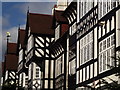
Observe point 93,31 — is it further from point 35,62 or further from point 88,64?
point 35,62

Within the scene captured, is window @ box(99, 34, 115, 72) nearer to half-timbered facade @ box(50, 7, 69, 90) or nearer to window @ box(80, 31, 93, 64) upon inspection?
window @ box(80, 31, 93, 64)

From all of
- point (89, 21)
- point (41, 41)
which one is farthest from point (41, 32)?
point (89, 21)

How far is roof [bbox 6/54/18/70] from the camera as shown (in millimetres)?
62478

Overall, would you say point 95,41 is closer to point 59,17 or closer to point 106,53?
point 106,53

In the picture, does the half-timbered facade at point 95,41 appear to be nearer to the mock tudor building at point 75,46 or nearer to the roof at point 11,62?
the mock tudor building at point 75,46

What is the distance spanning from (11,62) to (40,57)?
20.3 meters

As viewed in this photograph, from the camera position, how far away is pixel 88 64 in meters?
29.7

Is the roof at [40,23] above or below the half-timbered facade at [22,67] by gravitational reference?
above

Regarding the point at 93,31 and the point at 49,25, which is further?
the point at 49,25

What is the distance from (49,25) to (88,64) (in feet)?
60.2

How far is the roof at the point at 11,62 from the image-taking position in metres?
62.5

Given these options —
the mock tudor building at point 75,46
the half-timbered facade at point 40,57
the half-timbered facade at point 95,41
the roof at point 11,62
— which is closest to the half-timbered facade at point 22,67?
the mock tudor building at point 75,46

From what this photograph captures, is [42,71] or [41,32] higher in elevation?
[41,32]

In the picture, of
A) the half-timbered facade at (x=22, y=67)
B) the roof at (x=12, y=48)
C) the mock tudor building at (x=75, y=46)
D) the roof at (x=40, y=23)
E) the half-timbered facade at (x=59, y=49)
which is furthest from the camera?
the roof at (x=12, y=48)
